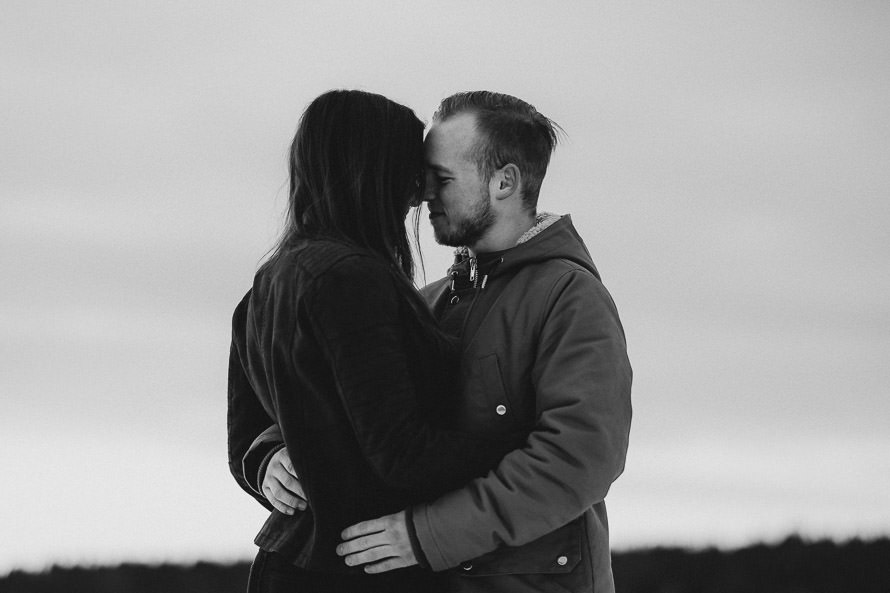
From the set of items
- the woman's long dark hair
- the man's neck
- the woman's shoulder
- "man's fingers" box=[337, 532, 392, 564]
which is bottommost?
"man's fingers" box=[337, 532, 392, 564]

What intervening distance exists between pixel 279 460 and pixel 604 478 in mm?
729

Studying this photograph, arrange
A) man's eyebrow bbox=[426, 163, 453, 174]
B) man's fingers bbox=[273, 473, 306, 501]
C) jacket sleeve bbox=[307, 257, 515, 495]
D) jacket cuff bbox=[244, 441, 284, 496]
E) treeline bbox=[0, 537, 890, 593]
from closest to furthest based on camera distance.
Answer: jacket sleeve bbox=[307, 257, 515, 495] < man's fingers bbox=[273, 473, 306, 501] < jacket cuff bbox=[244, 441, 284, 496] < man's eyebrow bbox=[426, 163, 453, 174] < treeline bbox=[0, 537, 890, 593]

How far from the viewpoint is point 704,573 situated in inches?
165

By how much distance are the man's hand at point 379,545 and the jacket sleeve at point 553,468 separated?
0.04m

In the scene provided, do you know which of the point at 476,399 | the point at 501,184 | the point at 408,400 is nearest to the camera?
the point at 408,400

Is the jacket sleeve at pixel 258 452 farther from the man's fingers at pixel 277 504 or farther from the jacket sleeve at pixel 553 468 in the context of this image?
the jacket sleeve at pixel 553 468

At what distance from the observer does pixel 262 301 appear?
2.22 m

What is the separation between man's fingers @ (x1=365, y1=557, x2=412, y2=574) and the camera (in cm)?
204

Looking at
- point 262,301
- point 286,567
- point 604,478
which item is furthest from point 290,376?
point 604,478

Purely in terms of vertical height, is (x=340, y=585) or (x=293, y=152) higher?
(x=293, y=152)

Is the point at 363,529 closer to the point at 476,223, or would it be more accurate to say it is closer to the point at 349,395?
the point at 349,395

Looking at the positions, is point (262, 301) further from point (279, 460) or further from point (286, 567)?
point (286, 567)

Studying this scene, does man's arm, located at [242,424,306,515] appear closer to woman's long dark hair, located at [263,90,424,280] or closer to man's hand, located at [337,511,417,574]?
man's hand, located at [337,511,417,574]

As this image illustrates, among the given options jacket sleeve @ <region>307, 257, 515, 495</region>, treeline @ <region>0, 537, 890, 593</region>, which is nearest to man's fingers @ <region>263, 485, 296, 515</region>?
jacket sleeve @ <region>307, 257, 515, 495</region>
